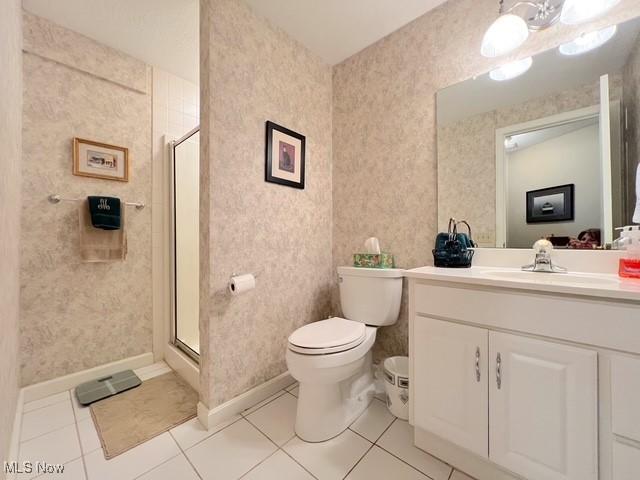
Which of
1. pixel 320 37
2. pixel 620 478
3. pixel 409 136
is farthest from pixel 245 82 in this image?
pixel 620 478

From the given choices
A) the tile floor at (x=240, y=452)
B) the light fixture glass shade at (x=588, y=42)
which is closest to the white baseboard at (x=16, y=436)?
the tile floor at (x=240, y=452)

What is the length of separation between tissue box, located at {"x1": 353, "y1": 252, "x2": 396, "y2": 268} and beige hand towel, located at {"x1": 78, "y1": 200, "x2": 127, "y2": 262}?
1619 mm

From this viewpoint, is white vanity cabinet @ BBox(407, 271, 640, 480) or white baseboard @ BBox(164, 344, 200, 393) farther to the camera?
white baseboard @ BBox(164, 344, 200, 393)

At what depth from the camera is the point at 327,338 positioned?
1.20m

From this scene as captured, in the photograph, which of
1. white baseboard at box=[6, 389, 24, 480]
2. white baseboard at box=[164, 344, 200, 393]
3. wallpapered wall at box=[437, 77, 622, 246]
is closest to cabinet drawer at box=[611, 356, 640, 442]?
wallpapered wall at box=[437, 77, 622, 246]

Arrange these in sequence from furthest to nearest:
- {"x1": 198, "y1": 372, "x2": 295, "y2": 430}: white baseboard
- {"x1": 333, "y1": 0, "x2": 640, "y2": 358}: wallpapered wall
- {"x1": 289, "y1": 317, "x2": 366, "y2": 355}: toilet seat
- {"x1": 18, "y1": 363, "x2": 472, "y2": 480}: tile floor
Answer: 1. {"x1": 333, "y1": 0, "x2": 640, "y2": 358}: wallpapered wall
2. {"x1": 198, "y1": 372, "x2": 295, "y2": 430}: white baseboard
3. {"x1": 289, "y1": 317, "x2": 366, "y2": 355}: toilet seat
4. {"x1": 18, "y1": 363, "x2": 472, "y2": 480}: tile floor

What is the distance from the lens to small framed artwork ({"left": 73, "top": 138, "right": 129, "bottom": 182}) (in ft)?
5.21

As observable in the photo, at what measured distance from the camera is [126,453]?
3.52 ft

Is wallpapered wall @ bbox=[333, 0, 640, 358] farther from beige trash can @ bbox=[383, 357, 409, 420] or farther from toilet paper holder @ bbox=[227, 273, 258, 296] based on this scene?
toilet paper holder @ bbox=[227, 273, 258, 296]

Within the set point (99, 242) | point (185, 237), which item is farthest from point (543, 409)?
point (99, 242)

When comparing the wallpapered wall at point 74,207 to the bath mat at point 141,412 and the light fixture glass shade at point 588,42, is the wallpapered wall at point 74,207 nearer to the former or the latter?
the bath mat at point 141,412

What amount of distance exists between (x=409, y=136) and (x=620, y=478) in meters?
1.61

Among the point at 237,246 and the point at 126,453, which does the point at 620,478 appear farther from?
the point at 126,453

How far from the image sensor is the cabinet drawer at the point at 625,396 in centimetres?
67
